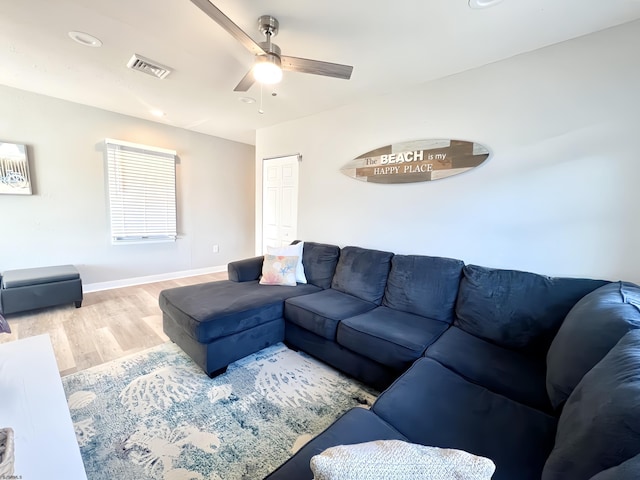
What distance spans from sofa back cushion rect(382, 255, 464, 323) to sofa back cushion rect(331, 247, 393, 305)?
3.8 inches

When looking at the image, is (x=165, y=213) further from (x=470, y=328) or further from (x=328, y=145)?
(x=470, y=328)

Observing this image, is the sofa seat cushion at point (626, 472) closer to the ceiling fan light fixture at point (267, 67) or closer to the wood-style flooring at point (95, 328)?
the ceiling fan light fixture at point (267, 67)

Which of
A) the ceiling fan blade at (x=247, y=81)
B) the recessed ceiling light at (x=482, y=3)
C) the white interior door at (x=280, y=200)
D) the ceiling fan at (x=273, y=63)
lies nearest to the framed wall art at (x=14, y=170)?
the white interior door at (x=280, y=200)

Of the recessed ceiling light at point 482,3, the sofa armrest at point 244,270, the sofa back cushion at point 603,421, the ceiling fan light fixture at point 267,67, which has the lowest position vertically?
the sofa armrest at point 244,270

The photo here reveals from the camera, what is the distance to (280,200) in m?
3.90

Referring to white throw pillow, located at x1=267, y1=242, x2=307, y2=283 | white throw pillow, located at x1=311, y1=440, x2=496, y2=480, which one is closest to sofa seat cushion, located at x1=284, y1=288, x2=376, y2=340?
white throw pillow, located at x1=267, y1=242, x2=307, y2=283

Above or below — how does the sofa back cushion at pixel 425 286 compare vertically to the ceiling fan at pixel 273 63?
below

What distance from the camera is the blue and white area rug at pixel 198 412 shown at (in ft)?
4.48

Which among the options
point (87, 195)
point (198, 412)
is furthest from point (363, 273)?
point (87, 195)

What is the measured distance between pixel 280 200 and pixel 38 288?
2899 millimetres

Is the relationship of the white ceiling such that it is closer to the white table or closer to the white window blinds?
the white window blinds

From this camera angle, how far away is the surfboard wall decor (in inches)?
88.3

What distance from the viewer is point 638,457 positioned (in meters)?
0.51

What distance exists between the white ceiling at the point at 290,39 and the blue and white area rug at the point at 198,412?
2519 millimetres
